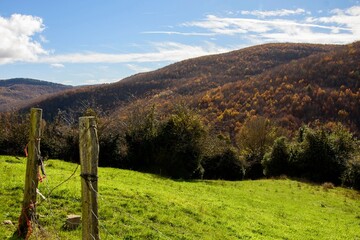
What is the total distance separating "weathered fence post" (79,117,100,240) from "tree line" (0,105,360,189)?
→ 3110 cm

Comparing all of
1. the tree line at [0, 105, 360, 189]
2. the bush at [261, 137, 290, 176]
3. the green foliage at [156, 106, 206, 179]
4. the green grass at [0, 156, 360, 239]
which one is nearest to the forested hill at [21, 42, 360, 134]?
the tree line at [0, 105, 360, 189]

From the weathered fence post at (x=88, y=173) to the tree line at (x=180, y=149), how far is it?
1224 inches

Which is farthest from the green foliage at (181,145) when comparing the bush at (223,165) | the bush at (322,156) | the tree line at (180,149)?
the bush at (322,156)

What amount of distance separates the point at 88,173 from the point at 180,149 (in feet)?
109

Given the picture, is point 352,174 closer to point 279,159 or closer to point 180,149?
point 279,159

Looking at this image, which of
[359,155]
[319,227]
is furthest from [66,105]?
[319,227]

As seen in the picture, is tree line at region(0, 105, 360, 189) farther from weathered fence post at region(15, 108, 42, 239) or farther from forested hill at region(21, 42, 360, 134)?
forested hill at region(21, 42, 360, 134)

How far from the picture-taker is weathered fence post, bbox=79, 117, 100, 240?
660 centimetres

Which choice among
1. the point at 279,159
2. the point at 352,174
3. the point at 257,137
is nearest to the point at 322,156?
the point at 352,174

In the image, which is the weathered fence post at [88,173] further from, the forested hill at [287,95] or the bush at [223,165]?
the forested hill at [287,95]

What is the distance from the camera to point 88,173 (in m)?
6.58

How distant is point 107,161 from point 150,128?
609cm

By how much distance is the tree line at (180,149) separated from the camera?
39625 mm

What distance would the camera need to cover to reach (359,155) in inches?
1833
